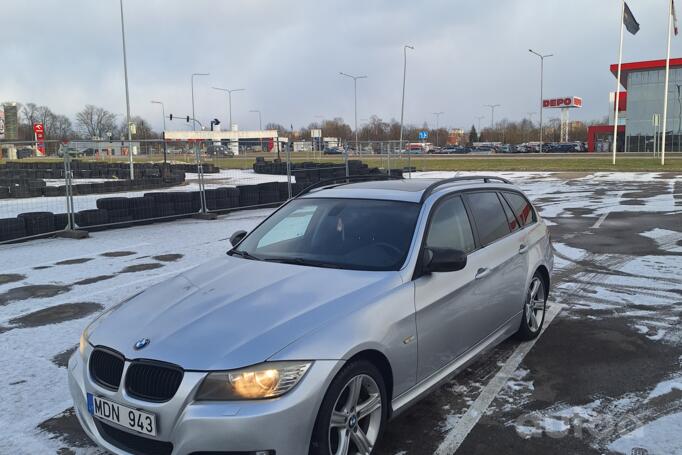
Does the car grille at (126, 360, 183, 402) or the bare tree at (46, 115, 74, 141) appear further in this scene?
the bare tree at (46, 115, 74, 141)

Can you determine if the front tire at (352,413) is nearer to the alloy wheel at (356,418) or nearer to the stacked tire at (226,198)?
the alloy wheel at (356,418)

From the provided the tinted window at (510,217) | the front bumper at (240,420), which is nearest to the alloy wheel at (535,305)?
the tinted window at (510,217)

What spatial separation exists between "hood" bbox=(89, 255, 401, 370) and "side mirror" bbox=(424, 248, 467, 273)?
278mm

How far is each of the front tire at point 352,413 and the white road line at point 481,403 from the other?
0.49 metres

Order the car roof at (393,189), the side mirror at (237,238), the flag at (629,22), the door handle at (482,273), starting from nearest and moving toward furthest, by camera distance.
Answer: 1. the door handle at (482,273)
2. the car roof at (393,189)
3. the side mirror at (237,238)
4. the flag at (629,22)

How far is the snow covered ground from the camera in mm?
3713

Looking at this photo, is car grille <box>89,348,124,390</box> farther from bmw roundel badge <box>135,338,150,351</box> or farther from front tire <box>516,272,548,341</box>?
front tire <box>516,272,548,341</box>

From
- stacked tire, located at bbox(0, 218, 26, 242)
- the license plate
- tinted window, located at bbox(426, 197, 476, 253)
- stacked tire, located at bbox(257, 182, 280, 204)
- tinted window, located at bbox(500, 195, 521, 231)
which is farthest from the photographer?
stacked tire, located at bbox(257, 182, 280, 204)

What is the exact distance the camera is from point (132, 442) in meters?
2.89

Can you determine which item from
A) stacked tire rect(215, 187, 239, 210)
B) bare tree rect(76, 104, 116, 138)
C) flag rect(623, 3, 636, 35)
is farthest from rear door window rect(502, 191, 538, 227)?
bare tree rect(76, 104, 116, 138)

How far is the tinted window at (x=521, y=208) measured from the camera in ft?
18.0

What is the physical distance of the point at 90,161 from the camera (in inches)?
1162

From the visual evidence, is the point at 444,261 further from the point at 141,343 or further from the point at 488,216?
the point at 141,343

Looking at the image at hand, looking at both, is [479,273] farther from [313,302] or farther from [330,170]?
[330,170]
